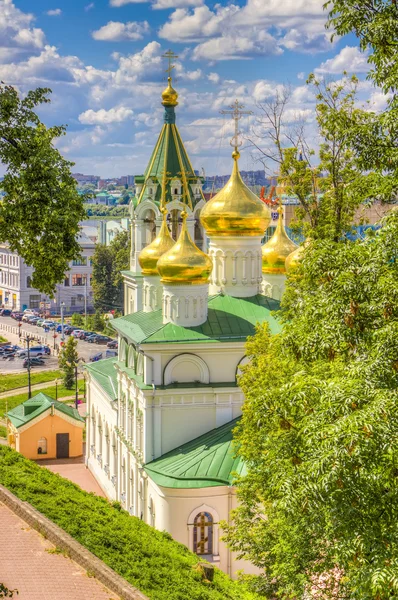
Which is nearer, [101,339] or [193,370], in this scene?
[193,370]

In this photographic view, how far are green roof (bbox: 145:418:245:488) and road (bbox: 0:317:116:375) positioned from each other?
29.7m

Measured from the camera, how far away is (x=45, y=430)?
1175 inches

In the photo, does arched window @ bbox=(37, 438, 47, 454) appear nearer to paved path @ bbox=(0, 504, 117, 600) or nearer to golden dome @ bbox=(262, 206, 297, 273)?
golden dome @ bbox=(262, 206, 297, 273)

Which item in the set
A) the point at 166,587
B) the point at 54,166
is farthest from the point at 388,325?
the point at 166,587

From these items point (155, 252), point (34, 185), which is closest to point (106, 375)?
point (155, 252)

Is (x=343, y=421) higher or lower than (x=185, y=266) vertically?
lower

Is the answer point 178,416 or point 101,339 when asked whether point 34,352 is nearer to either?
point 101,339

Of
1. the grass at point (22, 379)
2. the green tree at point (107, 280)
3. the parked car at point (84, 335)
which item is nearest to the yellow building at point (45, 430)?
the grass at point (22, 379)

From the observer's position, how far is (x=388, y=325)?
330 inches

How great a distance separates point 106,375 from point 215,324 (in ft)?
26.1

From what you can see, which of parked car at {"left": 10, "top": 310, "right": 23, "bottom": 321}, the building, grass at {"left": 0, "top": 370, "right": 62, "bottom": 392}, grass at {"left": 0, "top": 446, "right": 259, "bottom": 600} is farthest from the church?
the building

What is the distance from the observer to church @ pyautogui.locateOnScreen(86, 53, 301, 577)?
18.3m

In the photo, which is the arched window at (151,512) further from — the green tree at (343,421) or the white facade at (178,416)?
the green tree at (343,421)

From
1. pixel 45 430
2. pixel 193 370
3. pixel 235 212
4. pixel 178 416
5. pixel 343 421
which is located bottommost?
pixel 45 430
